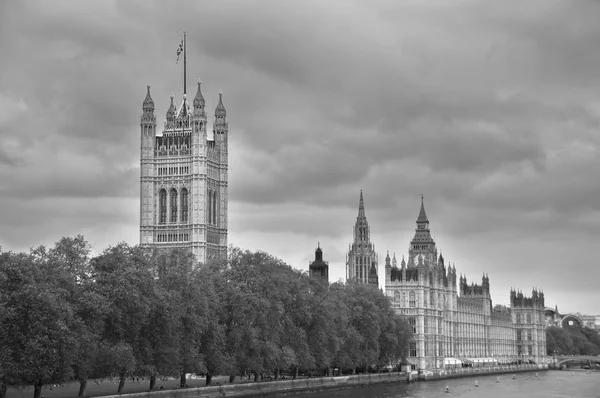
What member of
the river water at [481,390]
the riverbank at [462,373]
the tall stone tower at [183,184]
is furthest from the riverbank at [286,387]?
the tall stone tower at [183,184]

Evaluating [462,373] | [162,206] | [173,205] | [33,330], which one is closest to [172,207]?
[173,205]

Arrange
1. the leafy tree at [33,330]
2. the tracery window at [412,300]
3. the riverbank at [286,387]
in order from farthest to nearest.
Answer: the tracery window at [412,300], the riverbank at [286,387], the leafy tree at [33,330]

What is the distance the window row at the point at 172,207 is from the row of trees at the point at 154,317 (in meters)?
52.7

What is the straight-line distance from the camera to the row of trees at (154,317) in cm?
7431

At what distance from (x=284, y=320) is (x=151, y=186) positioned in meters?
71.2

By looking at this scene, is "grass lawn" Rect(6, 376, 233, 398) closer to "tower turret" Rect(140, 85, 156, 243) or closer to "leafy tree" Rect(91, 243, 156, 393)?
"leafy tree" Rect(91, 243, 156, 393)

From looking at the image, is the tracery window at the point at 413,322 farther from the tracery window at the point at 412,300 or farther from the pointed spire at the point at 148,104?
the pointed spire at the point at 148,104

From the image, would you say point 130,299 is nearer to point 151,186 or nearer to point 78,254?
point 78,254

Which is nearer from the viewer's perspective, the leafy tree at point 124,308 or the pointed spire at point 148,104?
the leafy tree at point 124,308

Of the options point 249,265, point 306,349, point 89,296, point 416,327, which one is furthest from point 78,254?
point 416,327

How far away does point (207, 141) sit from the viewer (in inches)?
7180

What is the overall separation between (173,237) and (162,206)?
18.9 ft

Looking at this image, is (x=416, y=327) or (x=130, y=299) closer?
(x=130, y=299)

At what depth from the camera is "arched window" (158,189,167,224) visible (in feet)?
583
